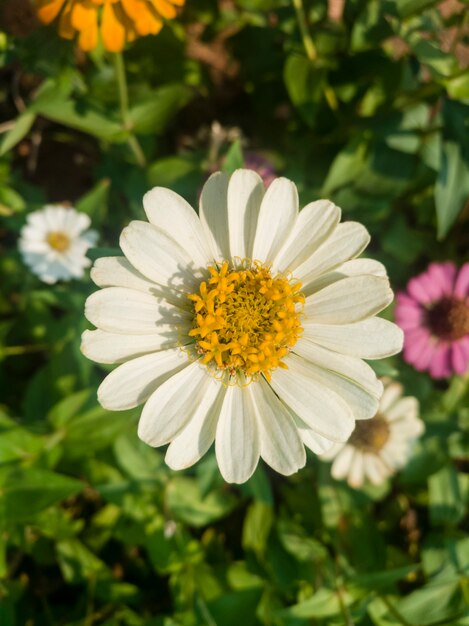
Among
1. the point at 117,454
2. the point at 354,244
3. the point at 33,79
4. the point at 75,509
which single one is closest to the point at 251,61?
the point at 33,79

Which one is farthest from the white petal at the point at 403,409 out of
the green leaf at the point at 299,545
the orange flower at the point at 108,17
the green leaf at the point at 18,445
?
the orange flower at the point at 108,17

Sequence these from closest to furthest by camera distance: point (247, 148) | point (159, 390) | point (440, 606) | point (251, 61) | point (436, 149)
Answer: point (159, 390) < point (440, 606) < point (436, 149) < point (251, 61) < point (247, 148)

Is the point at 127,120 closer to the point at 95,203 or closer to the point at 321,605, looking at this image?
the point at 95,203

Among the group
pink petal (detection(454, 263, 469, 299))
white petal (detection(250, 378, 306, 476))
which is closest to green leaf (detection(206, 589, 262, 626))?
white petal (detection(250, 378, 306, 476))

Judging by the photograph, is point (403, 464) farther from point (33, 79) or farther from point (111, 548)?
point (33, 79)

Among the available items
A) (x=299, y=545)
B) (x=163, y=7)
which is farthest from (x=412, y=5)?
(x=299, y=545)

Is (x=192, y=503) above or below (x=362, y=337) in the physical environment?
below

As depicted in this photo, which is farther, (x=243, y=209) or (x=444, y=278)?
(x=444, y=278)
